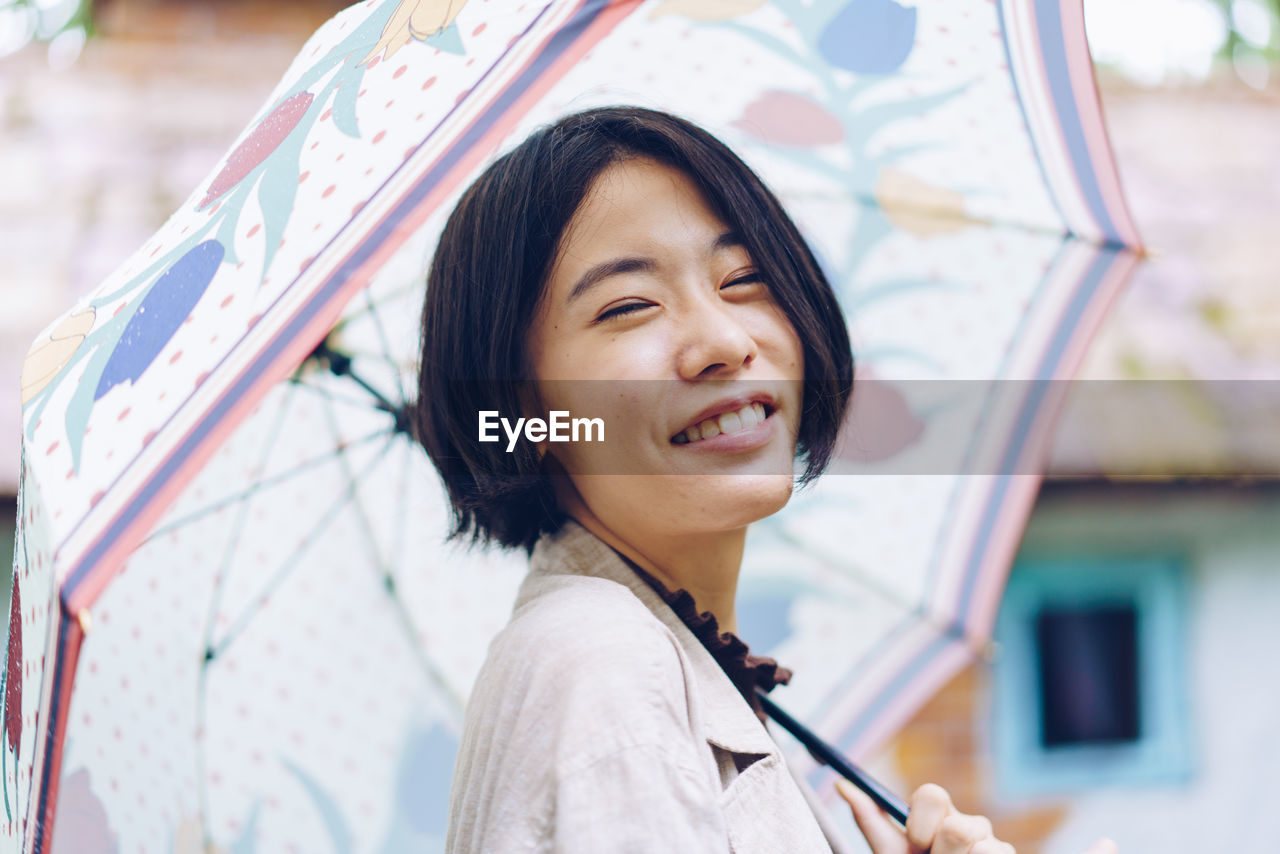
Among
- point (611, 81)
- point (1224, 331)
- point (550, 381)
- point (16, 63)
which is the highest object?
point (16, 63)

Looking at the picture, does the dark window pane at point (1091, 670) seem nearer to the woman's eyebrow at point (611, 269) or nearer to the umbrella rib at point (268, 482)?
the umbrella rib at point (268, 482)

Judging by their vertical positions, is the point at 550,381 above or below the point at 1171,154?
below

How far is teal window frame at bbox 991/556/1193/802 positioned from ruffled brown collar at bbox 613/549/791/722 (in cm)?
290

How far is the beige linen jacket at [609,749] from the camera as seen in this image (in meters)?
0.83

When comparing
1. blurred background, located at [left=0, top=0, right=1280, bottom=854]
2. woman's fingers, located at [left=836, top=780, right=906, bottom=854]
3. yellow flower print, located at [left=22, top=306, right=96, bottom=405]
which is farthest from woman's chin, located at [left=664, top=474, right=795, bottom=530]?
blurred background, located at [left=0, top=0, right=1280, bottom=854]

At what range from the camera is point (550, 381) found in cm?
120

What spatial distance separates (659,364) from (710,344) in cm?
6

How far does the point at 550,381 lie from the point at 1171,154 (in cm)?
357

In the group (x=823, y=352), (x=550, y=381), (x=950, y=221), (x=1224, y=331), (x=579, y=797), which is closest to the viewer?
(x=579, y=797)

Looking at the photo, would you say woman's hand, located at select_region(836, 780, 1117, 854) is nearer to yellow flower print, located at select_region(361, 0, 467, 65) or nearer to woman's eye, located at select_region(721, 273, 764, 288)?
woman's eye, located at select_region(721, 273, 764, 288)

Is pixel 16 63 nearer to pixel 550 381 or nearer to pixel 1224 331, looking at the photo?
pixel 550 381

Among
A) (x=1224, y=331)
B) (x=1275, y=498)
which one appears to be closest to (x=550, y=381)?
(x=1224, y=331)

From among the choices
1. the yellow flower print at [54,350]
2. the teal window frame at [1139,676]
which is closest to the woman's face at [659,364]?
the yellow flower print at [54,350]

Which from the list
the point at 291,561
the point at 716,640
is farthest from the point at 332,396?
the point at 716,640
